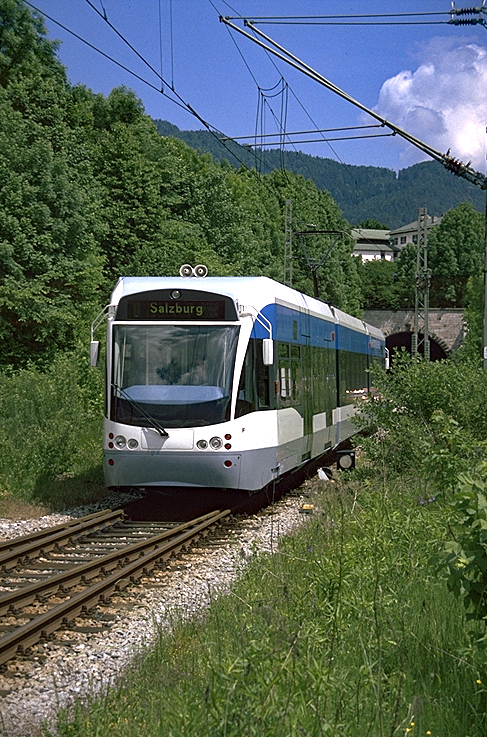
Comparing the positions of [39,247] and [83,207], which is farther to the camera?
[83,207]

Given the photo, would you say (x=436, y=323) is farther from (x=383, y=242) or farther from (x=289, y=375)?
(x=383, y=242)

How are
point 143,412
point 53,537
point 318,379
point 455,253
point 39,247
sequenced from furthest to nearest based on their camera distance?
point 455,253, point 39,247, point 318,379, point 143,412, point 53,537

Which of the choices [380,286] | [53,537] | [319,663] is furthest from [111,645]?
[380,286]

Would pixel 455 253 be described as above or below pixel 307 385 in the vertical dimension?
above

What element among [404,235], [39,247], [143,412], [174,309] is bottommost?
[143,412]

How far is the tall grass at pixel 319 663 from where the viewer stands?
400cm

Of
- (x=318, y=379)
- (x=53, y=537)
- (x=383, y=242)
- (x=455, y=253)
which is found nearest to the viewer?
(x=53, y=537)

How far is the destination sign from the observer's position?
1345 cm

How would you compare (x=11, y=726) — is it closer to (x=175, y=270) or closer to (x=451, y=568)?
(x=451, y=568)

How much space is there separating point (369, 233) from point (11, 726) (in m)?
192

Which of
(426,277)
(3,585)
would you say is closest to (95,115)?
(426,277)

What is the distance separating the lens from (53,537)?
11.3 meters

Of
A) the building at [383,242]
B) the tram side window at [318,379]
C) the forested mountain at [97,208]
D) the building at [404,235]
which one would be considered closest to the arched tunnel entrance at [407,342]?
the forested mountain at [97,208]

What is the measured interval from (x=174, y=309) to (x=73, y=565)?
14.7ft
